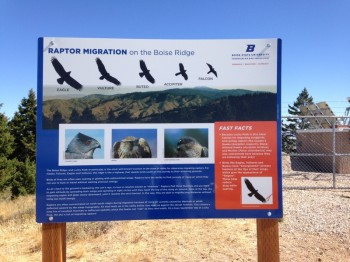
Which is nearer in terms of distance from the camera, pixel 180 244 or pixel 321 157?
pixel 180 244

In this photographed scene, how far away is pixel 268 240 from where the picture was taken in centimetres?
318

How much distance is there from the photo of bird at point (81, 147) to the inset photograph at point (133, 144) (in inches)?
8.6

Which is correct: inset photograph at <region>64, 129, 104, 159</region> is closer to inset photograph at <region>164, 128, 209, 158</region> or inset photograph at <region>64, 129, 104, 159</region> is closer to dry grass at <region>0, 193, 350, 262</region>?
inset photograph at <region>164, 128, 209, 158</region>

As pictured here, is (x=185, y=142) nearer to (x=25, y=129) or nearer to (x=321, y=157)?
(x=321, y=157)

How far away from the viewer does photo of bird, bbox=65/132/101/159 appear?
2.95 meters

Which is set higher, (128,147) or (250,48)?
(250,48)

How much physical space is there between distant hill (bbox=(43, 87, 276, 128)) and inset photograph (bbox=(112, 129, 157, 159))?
12 centimetres

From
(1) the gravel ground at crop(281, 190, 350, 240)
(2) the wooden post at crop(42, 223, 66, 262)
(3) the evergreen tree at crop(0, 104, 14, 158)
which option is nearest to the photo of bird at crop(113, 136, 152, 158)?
(2) the wooden post at crop(42, 223, 66, 262)

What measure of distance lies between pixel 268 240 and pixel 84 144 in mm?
2121

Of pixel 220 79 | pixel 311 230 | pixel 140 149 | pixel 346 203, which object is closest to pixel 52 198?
pixel 140 149

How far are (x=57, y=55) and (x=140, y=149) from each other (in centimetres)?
122

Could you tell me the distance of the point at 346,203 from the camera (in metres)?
7.93

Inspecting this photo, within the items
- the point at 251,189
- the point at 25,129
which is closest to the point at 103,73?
the point at 251,189

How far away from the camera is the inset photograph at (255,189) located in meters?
3.07
